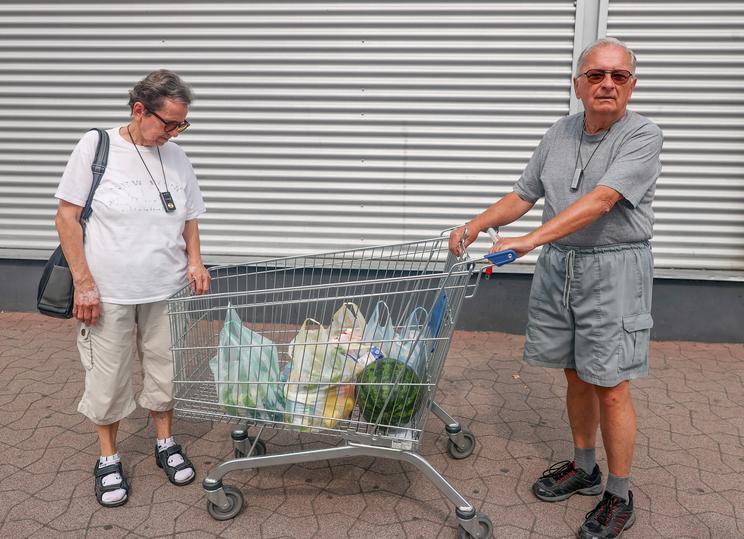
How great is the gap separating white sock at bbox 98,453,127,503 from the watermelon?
127 centimetres

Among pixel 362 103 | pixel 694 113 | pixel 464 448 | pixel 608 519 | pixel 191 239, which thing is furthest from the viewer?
pixel 362 103

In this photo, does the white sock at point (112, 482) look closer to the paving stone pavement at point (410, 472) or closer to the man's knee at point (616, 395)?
the paving stone pavement at point (410, 472)

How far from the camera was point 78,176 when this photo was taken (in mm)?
3008

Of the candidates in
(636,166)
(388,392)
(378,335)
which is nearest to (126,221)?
(378,335)

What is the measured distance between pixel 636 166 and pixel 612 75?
1.21ft

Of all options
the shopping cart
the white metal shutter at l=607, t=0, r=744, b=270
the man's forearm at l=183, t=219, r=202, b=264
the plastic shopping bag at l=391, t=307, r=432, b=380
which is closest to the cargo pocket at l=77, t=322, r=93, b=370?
the shopping cart

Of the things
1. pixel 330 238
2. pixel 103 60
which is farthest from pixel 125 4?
pixel 330 238

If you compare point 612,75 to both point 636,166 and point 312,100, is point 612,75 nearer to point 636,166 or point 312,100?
point 636,166

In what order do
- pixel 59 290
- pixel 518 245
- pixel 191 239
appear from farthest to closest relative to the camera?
pixel 191 239 → pixel 59 290 → pixel 518 245

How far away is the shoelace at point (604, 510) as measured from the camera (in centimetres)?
303

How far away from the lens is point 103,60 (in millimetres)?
5629

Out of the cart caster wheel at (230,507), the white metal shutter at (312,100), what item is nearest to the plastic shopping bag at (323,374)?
the cart caster wheel at (230,507)

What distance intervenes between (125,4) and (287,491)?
160 inches

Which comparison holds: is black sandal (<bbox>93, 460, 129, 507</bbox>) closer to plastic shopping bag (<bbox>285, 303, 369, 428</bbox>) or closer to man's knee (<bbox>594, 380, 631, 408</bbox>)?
plastic shopping bag (<bbox>285, 303, 369, 428</bbox>)
